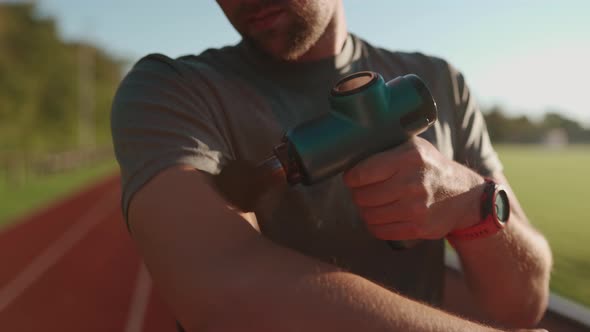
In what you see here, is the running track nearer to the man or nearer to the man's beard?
the man

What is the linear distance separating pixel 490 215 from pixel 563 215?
15.9m

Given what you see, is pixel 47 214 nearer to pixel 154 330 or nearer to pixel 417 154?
pixel 154 330

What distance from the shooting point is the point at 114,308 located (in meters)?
8.88

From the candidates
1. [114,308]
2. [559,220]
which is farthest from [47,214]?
[559,220]

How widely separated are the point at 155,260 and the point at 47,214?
17883 millimetres

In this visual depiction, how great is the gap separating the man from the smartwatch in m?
0.01

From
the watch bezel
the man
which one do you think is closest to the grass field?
the man

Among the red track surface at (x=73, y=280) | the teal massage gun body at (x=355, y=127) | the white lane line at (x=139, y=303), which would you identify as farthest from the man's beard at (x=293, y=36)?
the white lane line at (x=139, y=303)

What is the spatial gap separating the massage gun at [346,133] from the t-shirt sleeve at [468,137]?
69 cm

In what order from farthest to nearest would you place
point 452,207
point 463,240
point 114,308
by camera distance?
1. point 114,308
2. point 463,240
3. point 452,207

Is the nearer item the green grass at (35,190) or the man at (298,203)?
the man at (298,203)

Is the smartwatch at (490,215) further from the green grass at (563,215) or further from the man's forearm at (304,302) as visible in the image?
the green grass at (563,215)

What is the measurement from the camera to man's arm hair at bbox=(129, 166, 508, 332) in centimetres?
117

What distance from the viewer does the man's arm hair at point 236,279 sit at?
1.17 meters
